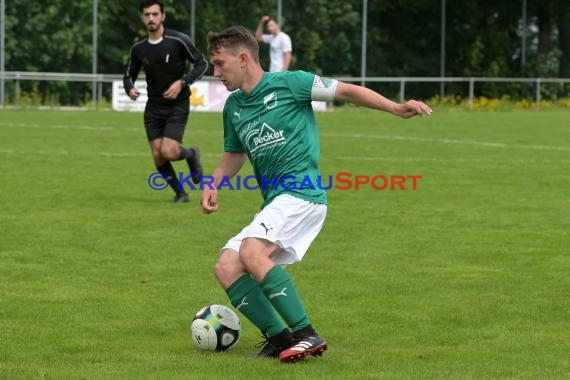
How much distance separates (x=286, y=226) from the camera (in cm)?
673

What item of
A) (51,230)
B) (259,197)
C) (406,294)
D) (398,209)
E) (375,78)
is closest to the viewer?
(406,294)

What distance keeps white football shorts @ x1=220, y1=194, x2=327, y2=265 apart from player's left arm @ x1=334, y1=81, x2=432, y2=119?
0.56 meters

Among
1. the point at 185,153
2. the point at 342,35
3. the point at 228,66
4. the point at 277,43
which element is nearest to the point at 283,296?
the point at 228,66

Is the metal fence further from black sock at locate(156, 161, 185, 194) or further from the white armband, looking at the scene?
the white armband

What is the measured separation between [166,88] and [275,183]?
25.4 ft

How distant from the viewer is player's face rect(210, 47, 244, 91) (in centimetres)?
687

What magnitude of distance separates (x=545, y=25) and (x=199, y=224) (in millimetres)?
35448

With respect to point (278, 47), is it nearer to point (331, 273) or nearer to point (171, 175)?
point (171, 175)

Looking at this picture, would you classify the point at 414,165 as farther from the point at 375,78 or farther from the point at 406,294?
the point at 375,78

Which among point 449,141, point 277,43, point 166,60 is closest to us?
point 166,60

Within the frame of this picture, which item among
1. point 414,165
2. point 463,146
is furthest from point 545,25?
point 414,165

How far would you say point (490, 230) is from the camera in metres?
12.2

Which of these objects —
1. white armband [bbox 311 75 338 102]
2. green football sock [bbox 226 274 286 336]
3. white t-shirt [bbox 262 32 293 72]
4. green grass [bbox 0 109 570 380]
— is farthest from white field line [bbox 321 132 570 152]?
green football sock [bbox 226 274 286 336]

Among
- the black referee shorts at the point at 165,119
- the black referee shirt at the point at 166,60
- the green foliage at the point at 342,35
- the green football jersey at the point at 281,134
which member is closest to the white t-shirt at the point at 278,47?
the green foliage at the point at 342,35
